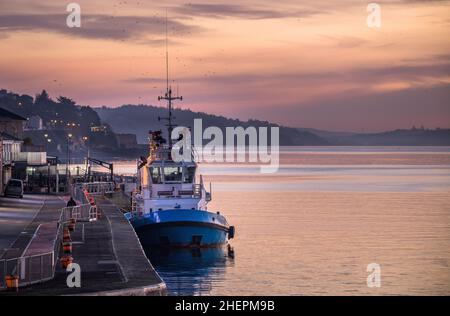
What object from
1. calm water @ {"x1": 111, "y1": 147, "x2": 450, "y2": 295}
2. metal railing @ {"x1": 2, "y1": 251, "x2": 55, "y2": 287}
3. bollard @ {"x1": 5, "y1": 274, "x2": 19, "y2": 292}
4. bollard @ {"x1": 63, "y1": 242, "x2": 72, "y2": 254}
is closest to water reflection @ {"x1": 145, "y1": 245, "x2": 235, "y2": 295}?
calm water @ {"x1": 111, "y1": 147, "x2": 450, "y2": 295}

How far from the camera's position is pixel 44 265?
36.6 metres

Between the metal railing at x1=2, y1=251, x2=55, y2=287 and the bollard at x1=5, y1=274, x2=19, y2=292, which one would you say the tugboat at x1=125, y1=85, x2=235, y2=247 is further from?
the bollard at x1=5, y1=274, x2=19, y2=292

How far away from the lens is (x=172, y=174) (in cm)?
6706

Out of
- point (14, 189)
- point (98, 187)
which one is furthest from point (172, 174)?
point (98, 187)

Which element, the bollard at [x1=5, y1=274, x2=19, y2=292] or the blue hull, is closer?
the bollard at [x1=5, y1=274, x2=19, y2=292]

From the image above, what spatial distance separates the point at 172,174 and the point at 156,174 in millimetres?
1018

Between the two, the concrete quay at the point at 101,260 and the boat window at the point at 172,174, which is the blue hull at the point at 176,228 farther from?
the boat window at the point at 172,174

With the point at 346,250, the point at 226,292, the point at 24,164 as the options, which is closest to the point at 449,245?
the point at 346,250

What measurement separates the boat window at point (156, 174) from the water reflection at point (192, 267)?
557 centimetres

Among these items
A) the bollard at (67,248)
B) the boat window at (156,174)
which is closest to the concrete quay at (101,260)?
the bollard at (67,248)

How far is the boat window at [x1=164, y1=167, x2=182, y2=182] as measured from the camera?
67.0 meters

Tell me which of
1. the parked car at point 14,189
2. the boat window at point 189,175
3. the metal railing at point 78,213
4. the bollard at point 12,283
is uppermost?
the boat window at point 189,175

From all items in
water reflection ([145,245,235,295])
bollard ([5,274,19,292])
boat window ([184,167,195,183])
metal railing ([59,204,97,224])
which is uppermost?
boat window ([184,167,195,183])

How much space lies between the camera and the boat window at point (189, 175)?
220 ft
